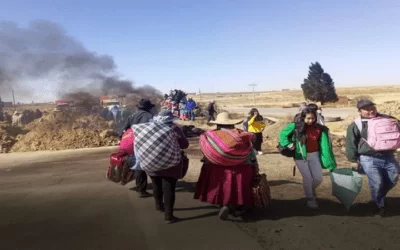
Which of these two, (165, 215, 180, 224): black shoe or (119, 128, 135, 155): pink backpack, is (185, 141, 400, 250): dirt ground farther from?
(119, 128, 135, 155): pink backpack

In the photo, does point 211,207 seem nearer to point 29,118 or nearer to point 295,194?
point 295,194

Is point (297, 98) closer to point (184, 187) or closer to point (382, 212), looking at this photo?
point (184, 187)

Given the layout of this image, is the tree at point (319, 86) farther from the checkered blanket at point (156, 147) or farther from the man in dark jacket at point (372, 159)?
the checkered blanket at point (156, 147)

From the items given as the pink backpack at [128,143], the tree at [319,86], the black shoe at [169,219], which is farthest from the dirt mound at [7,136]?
the tree at [319,86]

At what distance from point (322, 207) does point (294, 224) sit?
995 mm

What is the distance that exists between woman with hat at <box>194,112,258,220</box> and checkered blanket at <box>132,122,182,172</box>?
0.44 meters

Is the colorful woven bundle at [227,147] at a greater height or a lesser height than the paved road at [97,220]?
greater

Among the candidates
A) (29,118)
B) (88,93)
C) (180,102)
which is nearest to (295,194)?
(180,102)

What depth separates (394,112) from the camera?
66.1 feet

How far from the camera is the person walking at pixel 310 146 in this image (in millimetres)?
5040

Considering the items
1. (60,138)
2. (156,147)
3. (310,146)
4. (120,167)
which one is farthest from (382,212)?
(60,138)

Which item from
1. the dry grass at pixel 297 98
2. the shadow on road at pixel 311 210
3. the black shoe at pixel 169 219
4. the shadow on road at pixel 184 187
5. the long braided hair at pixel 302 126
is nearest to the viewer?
the black shoe at pixel 169 219

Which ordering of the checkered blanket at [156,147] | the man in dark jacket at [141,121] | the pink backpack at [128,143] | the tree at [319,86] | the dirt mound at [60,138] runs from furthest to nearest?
1. the tree at [319,86]
2. the dirt mound at [60,138]
3. the man in dark jacket at [141,121]
4. the pink backpack at [128,143]
5. the checkered blanket at [156,147]

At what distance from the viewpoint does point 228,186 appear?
4.52m
